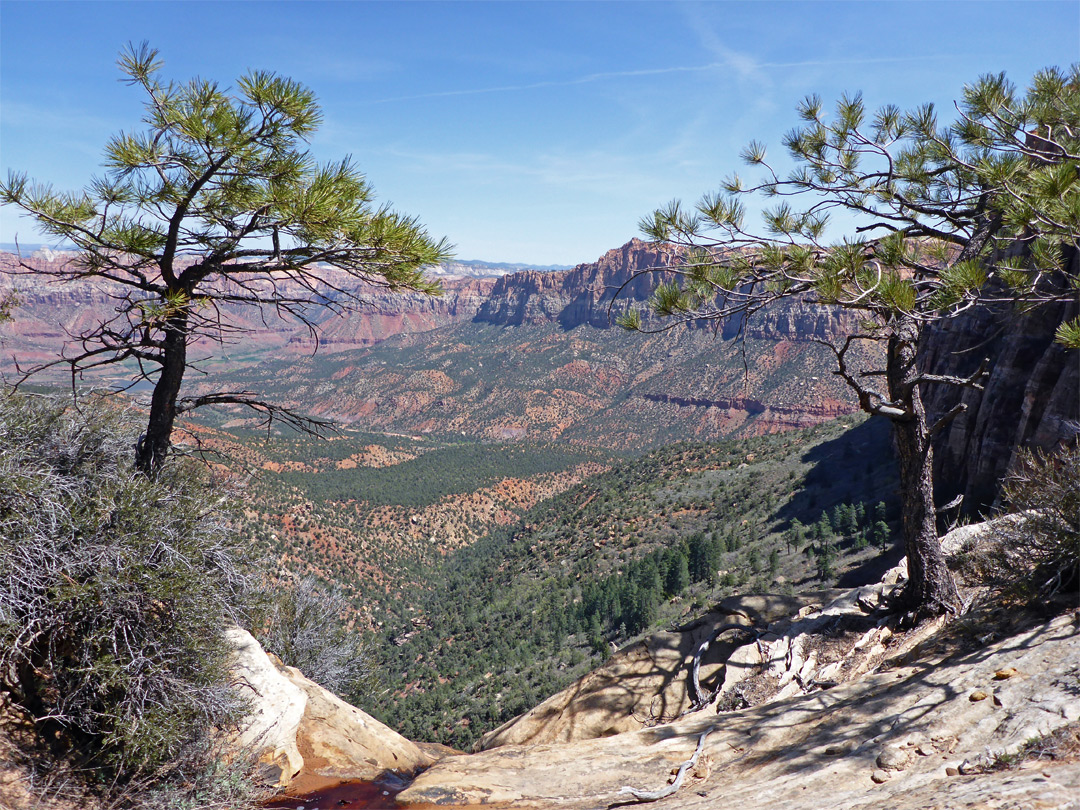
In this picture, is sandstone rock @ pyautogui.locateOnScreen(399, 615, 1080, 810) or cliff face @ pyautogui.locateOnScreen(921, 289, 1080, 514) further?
cliff face @ pyautogui.locateOnScreen(921, 289, 1080, 514)

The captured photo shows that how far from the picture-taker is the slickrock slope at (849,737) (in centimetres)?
383

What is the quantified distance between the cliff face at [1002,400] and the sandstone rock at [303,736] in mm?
11432

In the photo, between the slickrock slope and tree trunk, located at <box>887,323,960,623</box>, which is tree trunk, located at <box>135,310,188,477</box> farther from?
tree trunk, located at <box>887,323,960,623</box>

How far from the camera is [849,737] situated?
4.71m

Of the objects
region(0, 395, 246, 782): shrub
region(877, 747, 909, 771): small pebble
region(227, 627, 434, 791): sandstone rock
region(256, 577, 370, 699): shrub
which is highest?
region(0, 395, 246, 782): shrub

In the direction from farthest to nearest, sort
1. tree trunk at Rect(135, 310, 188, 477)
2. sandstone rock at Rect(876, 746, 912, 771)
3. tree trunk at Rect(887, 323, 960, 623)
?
tree trunk at Rect(887, 323, 960, 623)
tree trunk at Rect(135, 310, 188, 477)
sandstone rock at Rect(876, 746, 912, 771)

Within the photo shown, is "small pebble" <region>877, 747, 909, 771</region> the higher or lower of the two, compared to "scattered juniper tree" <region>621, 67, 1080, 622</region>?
lower

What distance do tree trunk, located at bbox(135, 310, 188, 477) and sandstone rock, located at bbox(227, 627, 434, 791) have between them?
2.04 metres

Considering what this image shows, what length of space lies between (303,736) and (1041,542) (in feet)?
25.4

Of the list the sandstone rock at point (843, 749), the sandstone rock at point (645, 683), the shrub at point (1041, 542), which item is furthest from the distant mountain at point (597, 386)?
the sandstone rock at point (843, 749)

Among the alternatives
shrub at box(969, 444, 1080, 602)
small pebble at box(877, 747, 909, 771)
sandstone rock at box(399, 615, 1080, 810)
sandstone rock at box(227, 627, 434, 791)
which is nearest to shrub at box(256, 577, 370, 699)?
sandstone rock at box(227, 627, 434, 791)

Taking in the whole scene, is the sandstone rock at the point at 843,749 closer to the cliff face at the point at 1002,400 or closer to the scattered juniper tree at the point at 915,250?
the scattered juniper tree at the point at 915,250

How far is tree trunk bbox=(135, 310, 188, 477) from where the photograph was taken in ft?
20.1

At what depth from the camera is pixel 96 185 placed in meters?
5.52
